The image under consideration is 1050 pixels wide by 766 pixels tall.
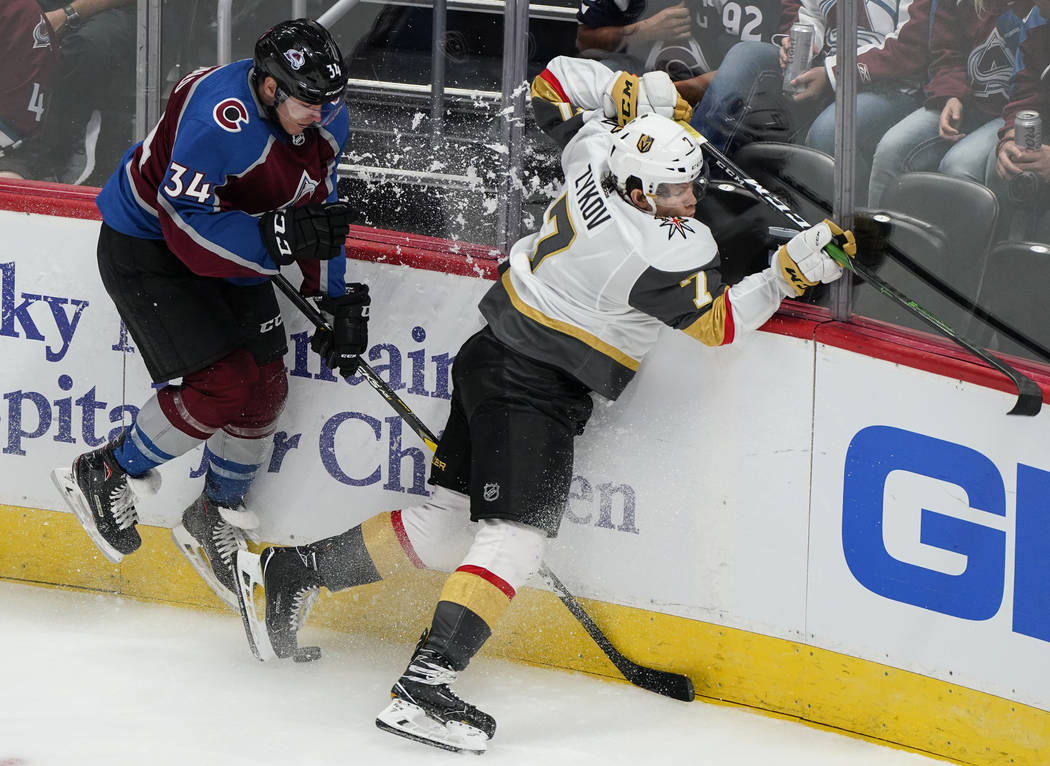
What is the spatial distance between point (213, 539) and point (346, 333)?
66 cm

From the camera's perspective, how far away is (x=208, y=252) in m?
2.83

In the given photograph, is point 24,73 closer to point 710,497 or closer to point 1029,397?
point 710,497

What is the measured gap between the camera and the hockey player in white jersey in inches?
104

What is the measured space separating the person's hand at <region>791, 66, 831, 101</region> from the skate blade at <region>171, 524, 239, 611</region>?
1746mm

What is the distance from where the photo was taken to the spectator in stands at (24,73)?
3270 mm

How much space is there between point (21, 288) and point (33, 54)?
1.86 feet

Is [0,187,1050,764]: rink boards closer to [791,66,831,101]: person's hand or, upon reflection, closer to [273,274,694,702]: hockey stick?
[273,274,694,702]: hockey stick

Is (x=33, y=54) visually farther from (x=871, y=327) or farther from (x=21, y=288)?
(x=871, y=327)

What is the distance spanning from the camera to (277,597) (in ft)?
10.0

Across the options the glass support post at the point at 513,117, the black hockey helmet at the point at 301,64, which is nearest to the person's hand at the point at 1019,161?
the glass support post at the point at 513,117

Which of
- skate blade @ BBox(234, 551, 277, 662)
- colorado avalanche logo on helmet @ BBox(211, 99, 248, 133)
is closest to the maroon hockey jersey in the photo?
colorado avalanche logo on helmet @ BBox(211, 99, 248, 133)

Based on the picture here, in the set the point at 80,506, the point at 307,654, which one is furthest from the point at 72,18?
the point at 307,654

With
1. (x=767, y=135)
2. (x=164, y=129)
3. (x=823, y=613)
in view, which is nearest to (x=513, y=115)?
(x=767, y=135)

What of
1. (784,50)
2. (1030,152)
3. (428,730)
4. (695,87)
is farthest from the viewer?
(695,87)
